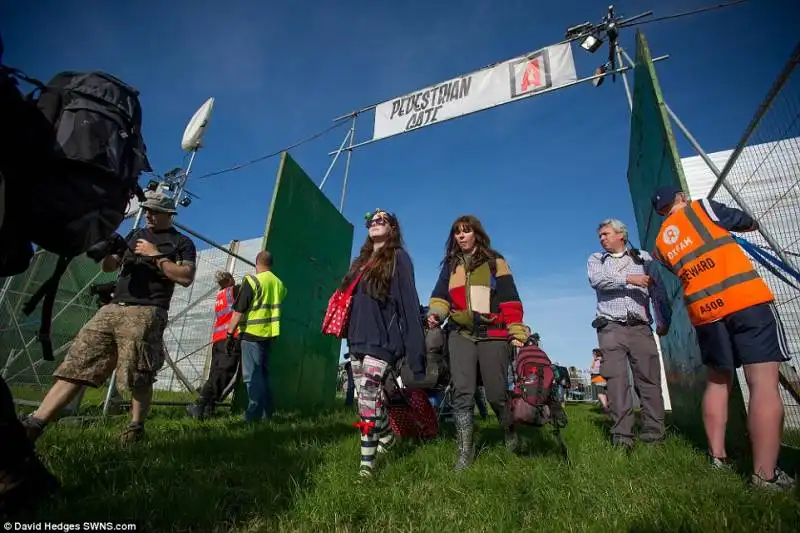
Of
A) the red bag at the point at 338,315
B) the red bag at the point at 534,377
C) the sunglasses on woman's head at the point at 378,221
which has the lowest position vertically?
the red bag at the point at 534,377

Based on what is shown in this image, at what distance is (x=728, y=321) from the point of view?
2455 mm

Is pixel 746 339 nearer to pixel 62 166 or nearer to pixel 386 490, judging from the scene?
pixel 386 490

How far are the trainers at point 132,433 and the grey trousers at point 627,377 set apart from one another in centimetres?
389

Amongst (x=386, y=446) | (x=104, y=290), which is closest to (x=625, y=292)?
(x=386, y=446)

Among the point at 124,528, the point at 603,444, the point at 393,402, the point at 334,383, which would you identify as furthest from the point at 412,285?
the point at 334,383

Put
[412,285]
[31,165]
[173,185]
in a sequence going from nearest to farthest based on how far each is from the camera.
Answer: [31,165] → [412,285] → [173,185]

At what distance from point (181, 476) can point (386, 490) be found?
1.16m

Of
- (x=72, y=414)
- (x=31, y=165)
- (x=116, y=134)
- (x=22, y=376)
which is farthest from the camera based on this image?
(x=22, y=376)

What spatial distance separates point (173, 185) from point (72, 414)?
6.64m

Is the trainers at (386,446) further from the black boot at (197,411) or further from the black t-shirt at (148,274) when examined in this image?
the black boot at (197,411)

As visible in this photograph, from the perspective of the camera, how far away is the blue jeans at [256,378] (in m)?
4.61

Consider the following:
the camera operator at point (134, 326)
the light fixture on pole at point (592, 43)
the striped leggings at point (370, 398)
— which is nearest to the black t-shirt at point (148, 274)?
the camera operator at point (134, 326)

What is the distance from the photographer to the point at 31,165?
134 centimetres

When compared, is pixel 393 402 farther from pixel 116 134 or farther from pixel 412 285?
pixel 116 134
